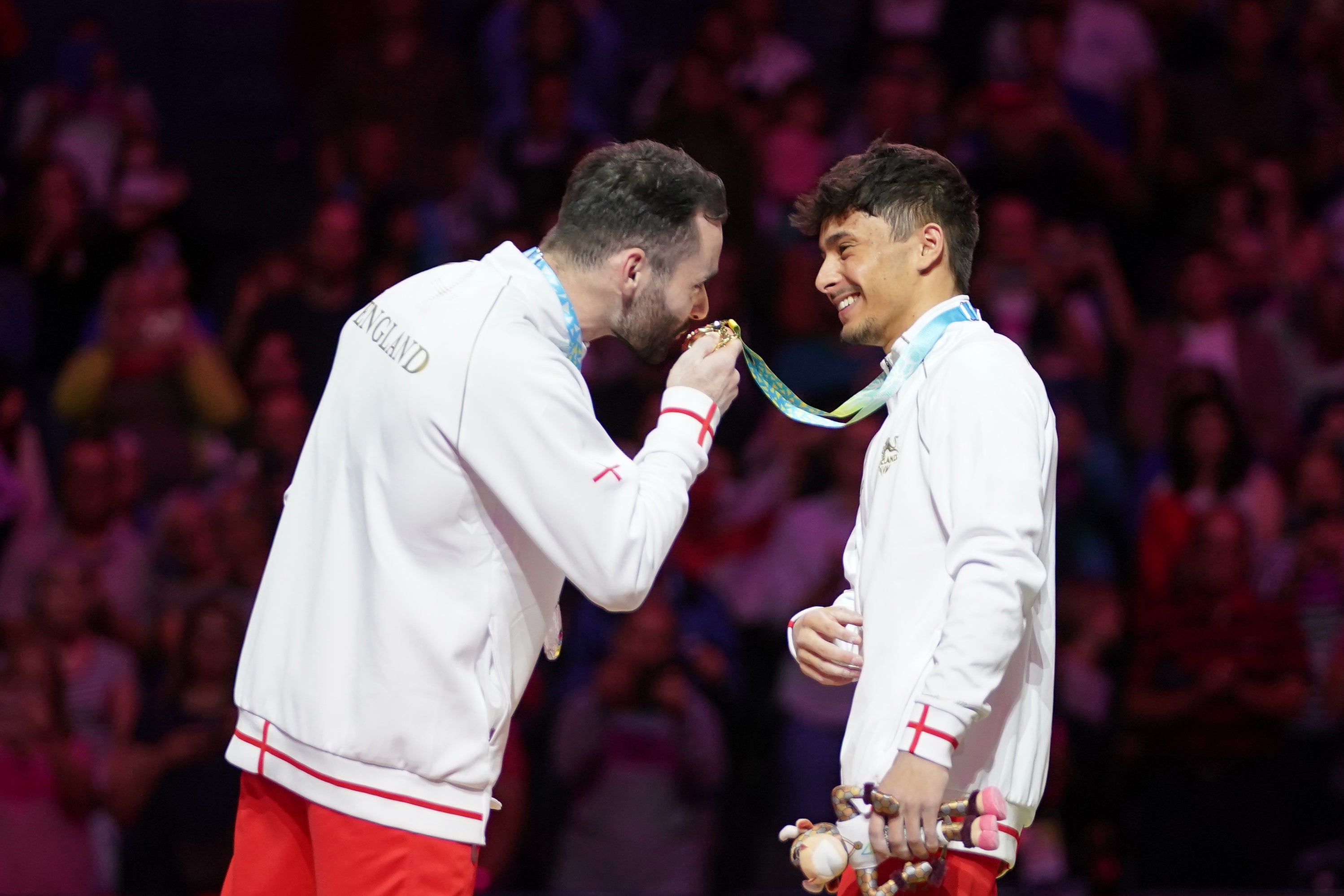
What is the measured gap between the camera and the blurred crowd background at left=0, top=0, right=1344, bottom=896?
16.0 ft

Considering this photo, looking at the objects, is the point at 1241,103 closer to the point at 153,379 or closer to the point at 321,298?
the point at 321,298

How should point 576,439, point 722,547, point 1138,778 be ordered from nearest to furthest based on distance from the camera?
1. point 576,439
2. point 1138,778
3. point 722,547

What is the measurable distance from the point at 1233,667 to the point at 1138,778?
0.48m

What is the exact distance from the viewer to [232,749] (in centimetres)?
226

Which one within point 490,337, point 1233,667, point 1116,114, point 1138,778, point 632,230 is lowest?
point 1138,778

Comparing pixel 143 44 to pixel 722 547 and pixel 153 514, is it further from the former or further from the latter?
pixel 722 547

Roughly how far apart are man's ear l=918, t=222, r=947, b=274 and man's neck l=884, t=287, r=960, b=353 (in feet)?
0.14

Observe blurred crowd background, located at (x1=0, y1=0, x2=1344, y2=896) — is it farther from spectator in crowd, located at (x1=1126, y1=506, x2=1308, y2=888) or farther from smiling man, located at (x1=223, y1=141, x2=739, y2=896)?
smiling man, located at (x1=223, y1=141, x2=739, y2=896)

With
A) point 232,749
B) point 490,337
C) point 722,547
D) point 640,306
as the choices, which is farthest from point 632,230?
point 722,547

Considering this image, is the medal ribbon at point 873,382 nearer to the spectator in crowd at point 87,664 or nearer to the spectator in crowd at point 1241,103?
the spectator in crowd at point 87,664

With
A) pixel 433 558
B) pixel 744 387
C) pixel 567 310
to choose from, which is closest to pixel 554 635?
pixel 433 558

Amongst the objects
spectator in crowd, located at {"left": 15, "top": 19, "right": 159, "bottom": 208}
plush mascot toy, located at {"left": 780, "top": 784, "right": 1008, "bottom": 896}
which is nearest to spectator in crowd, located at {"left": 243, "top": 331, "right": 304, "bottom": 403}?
spectator in crowd, located at {"left": 15, "top": 19, "right": 159, "bottom": 208}

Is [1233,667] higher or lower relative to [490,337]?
lower

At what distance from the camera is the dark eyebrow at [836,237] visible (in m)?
2.48
